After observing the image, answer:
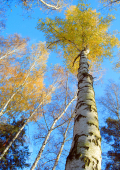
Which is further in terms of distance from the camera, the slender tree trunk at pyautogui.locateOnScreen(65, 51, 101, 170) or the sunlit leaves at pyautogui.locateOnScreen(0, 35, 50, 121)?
the sunlit leaves at pyautogui.locateOnScreen(0, 35, 50, 121)

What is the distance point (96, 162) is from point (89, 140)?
0.21 m

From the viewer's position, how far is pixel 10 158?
6.89m

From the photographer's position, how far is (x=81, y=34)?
16.5 ft

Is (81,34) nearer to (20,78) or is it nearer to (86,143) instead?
(86,143)

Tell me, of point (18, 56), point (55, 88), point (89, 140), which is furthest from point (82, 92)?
point (18, 56)

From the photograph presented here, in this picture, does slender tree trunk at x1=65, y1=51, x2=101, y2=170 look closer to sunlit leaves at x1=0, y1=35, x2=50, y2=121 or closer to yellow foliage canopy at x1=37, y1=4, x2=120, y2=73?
yellow foliage canopy at x1=37, y1=4, x2=120, y2=73

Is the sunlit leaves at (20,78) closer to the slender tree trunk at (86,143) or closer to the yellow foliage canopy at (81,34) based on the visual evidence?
the yellow foliage canopy at (81,34)

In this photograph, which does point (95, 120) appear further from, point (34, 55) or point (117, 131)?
point (34, 55)

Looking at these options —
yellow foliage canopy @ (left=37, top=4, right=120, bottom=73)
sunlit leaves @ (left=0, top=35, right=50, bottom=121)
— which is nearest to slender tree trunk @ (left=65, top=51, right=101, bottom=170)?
yellow foliage canopy @ (left=37, top=4, right=120, bottom=73)

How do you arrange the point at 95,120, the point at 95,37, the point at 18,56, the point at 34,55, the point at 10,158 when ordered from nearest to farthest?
the point at 95,120
the point at 95,37
the point at 10,158
the point at 18,56
the point at 34,55

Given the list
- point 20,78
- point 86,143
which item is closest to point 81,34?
point 86,143

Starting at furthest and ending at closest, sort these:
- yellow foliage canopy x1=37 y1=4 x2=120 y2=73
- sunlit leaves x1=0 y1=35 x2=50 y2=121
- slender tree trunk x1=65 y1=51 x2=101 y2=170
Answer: sunlit leaves x1=0 y1=35 x2=50 y2=121, yellow foliage canopy x1=37 y1=4 x2=120 y2=73, slender tree trunk x1=65 y1=51 x2=101 y2=170

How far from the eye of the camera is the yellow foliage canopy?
4973 millimetres

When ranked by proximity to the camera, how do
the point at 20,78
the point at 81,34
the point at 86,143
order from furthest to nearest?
the point at 20,78 < the point at 81,34 < the point at 86,143
